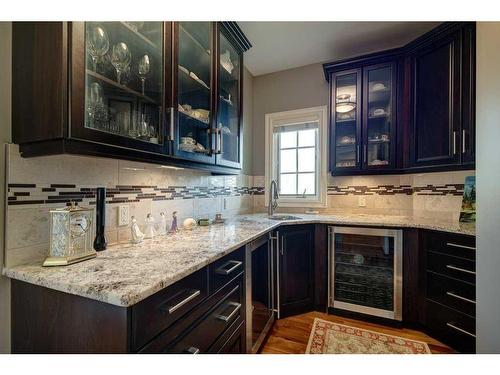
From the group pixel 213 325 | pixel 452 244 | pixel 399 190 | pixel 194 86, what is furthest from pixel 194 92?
pixel 399 190

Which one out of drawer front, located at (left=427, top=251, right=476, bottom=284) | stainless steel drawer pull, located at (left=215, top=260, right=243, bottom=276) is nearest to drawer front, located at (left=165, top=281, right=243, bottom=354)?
stainless steel drawer pull, located at (left=215, top=260, right=243, bottom=276)

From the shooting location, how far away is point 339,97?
2375 millimetres

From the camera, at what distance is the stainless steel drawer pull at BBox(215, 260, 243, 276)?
106 cm

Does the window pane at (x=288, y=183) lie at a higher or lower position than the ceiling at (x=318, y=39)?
lower

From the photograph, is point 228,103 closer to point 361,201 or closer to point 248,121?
point 248,121

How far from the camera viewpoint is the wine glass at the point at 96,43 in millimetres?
877

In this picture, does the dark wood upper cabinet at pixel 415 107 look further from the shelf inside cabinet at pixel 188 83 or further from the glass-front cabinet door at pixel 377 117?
the shelf inside cabinet at pixel 188 83

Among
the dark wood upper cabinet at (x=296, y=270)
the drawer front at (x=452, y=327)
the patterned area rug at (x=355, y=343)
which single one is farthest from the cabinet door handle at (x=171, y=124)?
the drawer front at (x=452, y=327)

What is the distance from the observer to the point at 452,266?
1.61 m

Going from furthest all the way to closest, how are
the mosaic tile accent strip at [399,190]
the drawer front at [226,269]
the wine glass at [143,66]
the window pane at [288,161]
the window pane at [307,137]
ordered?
the window pane at [288,161]
the window pane at [307,137]
the mosaic tile accent strip at [399,190]
the wine glass at [143,66]
the drawer front at [226,269]

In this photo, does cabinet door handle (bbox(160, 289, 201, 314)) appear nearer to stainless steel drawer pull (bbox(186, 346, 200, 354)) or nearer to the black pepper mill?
stainless steel drawer pull (bbox(186, 346, 200, 354))

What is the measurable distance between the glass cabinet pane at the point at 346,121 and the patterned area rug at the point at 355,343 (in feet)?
4.79

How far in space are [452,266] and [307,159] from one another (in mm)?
1635
